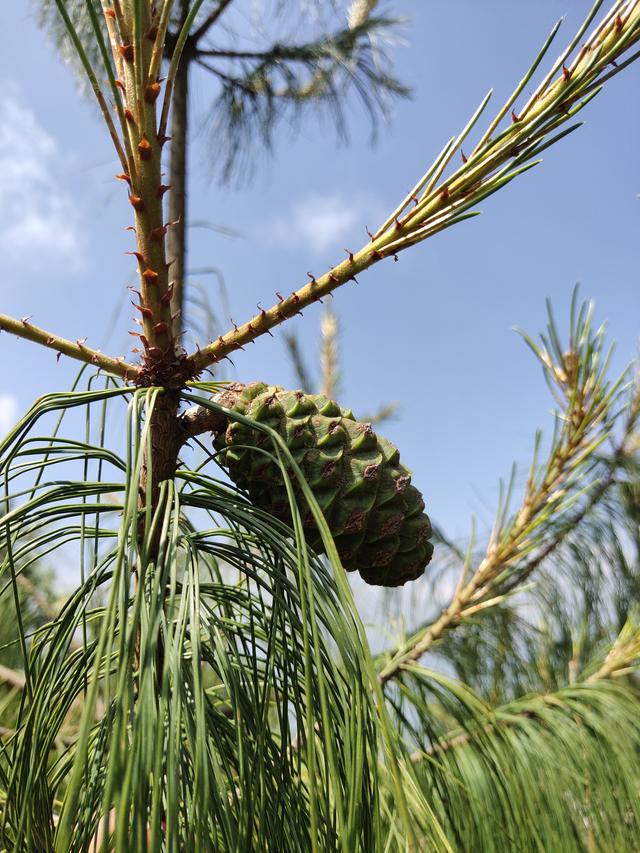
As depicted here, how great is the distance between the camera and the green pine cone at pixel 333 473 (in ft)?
1.44

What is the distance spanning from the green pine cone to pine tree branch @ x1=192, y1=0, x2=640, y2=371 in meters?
0.05

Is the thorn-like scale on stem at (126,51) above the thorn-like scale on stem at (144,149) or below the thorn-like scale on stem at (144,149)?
above

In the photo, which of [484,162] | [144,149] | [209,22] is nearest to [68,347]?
[144,149]

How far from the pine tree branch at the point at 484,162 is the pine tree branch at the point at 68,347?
4cm

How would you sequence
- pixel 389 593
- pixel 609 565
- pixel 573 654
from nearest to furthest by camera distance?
pixel 573 654
pixel 609 565
pixel 389 593

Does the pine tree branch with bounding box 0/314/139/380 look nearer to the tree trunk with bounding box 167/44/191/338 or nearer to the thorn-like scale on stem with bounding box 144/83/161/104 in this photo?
the thorn-like scale on stem with bounding box 144/83/161/104

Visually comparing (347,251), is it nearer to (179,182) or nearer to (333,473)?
(333,473)

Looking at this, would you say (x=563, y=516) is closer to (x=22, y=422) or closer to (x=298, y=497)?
(x=298, y=497)

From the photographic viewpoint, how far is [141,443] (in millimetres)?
345

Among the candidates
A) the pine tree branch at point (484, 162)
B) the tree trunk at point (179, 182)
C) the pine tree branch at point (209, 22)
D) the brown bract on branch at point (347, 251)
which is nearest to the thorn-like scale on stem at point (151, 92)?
the brown bract on branch at point (347, 251)

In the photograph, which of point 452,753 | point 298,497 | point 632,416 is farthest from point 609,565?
point 298,497

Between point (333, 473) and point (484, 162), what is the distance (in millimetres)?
202

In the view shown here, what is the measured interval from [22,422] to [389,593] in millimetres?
1375

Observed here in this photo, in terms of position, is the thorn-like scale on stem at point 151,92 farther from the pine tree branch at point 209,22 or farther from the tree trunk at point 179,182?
the pine tree branch at point 209,22
